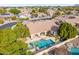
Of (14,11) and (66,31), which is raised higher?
(14,11)

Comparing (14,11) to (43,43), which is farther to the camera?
(14,11)

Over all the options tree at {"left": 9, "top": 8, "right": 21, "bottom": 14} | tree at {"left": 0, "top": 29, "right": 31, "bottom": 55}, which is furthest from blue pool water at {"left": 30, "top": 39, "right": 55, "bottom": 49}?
tree at {"left": 9, "top": 8, "right": 21, "bottom": 14}

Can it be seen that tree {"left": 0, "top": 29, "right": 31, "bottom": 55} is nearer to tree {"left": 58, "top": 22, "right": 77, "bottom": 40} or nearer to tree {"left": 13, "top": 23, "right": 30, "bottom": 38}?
tree {"left": 13, "top": 23, "right": 30, "bottom": 38}

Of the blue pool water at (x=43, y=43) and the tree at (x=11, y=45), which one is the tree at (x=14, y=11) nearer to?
the tree at (x=11, y=45)

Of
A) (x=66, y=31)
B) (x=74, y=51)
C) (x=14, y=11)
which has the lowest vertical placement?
(x=74, y=51)

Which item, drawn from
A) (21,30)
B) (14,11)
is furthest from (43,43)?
(14,11)

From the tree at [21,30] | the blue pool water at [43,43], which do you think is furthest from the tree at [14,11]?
the blue pool water at [43,43]

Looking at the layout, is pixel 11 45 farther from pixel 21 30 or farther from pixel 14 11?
pixel 14 11
